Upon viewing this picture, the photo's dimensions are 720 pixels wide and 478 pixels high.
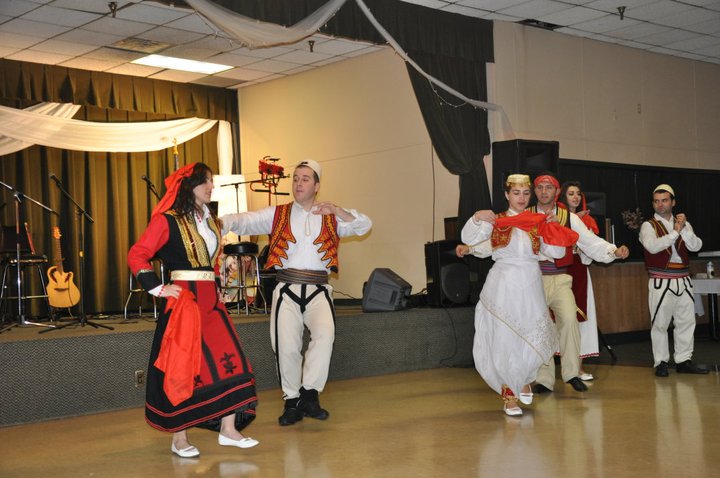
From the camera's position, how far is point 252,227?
5.17m

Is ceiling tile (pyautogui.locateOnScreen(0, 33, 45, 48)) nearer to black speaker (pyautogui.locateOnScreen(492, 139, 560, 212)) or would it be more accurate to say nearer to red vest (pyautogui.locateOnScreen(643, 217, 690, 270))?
black speaker (pyautogui.locateOnScreen(492, 139, 560, 212))

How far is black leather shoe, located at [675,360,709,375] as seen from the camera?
684 centimetres

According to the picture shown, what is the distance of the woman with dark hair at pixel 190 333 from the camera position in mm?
4152

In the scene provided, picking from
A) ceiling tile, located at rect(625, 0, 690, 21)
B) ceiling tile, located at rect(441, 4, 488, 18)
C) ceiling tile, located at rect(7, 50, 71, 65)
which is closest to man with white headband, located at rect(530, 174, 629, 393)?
ceiling tile, located at rect(441, 4, 488, 18)

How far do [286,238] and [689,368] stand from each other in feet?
11.5

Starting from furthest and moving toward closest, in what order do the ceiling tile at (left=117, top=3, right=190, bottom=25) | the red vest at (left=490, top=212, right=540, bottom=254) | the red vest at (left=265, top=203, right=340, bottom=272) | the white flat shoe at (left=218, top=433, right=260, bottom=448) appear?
the ceiling tile at (left=117, top=3, right=190, bottom=25) → the red vest at (left=490, top=212, right=540, bottom=254) → the red vest at (left=265, top=203, right=340, bottom=272) → the white flat shoe at (left=218, top=433, right=260, bottom=448)

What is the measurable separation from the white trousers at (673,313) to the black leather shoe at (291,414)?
3.02 meters

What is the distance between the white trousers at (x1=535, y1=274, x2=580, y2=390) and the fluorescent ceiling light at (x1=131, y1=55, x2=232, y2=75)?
5.24 m

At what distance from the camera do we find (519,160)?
8070mm

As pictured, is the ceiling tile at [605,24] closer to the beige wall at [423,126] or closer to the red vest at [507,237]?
the beige wall at [423,126]

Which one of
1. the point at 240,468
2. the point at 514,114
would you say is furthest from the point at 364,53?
the point at 240,468

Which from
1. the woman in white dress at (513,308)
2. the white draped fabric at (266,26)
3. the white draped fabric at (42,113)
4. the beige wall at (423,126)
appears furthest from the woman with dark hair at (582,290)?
the white draped fabric at (42,113)

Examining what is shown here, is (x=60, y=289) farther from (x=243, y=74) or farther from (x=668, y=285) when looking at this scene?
(x=668, y=285)

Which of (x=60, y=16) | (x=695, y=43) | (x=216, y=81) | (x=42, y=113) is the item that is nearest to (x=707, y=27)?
(x=695, y=43)
